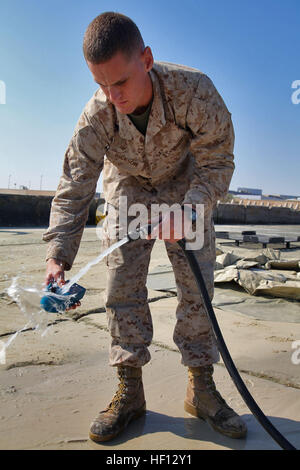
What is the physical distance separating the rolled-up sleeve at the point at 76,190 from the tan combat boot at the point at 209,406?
68cm

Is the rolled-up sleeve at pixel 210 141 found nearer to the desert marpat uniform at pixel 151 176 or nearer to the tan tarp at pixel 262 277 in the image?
the desert marpat uniform at pixel 151 176

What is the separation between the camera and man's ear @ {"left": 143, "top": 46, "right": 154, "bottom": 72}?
162 centimetres

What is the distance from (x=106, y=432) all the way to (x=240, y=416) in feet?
1.73

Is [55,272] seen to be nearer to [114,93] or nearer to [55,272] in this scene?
[55,272]

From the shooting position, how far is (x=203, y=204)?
1.64 meters

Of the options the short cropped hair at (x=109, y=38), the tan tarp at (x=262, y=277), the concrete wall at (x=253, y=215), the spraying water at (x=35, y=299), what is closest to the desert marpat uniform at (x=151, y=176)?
the spraying water at (x=35, y=299)

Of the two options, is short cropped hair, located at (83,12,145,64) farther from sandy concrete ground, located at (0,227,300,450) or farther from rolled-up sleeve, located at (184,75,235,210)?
sandy concrete ground, located at (0,227,300,450)

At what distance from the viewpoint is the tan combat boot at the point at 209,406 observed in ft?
5.22

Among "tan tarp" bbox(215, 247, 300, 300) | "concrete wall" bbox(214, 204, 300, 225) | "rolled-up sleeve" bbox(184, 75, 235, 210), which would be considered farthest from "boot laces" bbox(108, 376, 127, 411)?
"concrete wall" bbox(214, 204, 300, 225)

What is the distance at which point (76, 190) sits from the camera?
182cm

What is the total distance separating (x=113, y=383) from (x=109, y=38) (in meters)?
1.39

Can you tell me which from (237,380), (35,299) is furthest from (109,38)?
(237,380)
